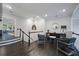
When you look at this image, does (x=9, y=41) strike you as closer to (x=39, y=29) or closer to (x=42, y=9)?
(x=39, y=29)

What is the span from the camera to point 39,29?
2.48 metres

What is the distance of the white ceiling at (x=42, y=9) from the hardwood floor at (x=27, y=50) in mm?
912

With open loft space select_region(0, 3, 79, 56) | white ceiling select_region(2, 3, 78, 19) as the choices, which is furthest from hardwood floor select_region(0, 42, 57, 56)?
white ceiling select_region(2, 3, 78, 19)

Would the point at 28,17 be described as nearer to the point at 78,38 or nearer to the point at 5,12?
the point at 5,12

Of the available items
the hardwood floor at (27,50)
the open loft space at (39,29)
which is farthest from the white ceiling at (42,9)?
the hardwood floor at (27,50)

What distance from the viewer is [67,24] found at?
92.9 inches

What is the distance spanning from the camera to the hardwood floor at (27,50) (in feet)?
7.44

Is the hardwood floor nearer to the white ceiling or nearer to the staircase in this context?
the staircase

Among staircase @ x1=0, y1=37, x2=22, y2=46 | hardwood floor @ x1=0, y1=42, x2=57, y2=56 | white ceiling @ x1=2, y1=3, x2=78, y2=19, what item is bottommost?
hardwood floor @ x1=0, y1=42, x2=57, y2=56

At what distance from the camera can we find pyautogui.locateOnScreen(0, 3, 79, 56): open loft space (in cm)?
225

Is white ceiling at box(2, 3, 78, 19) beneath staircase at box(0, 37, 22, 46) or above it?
above

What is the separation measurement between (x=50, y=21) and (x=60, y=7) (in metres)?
0.51

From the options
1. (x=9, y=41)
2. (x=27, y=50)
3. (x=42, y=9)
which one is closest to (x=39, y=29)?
(x=42, y=9)

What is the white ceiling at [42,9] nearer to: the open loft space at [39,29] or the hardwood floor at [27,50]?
the open loft space at [39,29]
